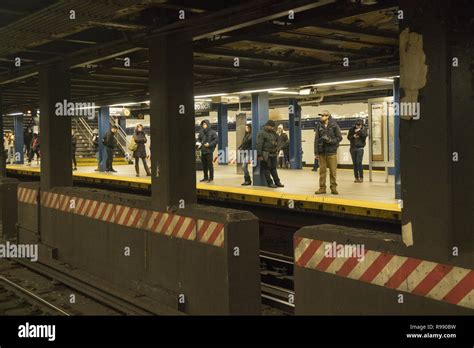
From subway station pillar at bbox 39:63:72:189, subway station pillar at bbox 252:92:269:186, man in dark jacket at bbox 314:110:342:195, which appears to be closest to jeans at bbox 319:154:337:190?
man in dark jacket at bbox 314:110:342:195

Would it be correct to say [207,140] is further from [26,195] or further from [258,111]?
[26,195]

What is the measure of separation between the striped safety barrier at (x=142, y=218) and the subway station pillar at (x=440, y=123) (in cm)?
241

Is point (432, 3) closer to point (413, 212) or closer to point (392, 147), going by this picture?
point (413, 212)

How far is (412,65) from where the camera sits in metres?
4.02

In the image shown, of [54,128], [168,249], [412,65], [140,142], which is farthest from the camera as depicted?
[140,142]

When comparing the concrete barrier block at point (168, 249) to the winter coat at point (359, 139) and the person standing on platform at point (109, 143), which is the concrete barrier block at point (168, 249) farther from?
the person standing on platform at point (109, 143)

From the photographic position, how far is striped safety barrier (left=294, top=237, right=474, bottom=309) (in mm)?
3756

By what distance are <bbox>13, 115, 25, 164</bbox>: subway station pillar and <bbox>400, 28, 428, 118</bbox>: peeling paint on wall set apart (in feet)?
88.8

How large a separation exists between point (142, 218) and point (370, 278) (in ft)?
12.2

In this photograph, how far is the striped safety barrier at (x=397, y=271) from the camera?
12.3ft

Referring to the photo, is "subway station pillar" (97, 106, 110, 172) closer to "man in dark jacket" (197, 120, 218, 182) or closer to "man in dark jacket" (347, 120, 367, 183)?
"man in dark jacket" (197, 120, 218, 182)

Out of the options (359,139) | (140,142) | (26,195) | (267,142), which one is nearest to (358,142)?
(359,139)
